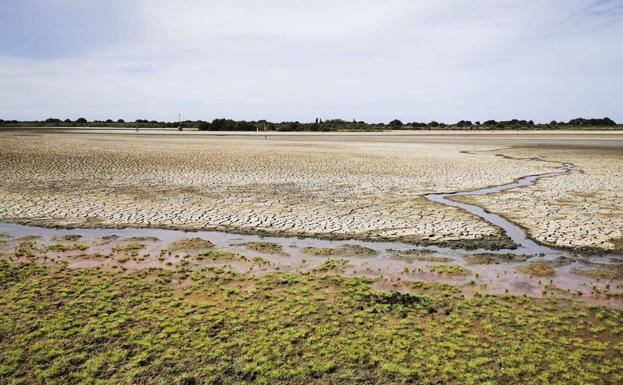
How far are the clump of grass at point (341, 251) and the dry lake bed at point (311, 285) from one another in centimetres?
8

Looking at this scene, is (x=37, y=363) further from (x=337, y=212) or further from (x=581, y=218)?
(x=581, y=218)

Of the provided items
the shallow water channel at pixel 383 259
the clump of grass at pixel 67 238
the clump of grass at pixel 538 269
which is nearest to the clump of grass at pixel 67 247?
the shallow water channel at pixel 383 259

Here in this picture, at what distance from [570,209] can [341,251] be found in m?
9.28

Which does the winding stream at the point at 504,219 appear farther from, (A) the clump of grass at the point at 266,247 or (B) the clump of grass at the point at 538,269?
(A) the clump of grass at the point at 266,247

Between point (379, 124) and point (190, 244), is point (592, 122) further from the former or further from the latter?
point (190, 244)

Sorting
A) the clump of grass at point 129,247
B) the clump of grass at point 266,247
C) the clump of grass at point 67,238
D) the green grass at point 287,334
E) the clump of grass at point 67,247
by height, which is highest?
the clump of grass at point 67,238

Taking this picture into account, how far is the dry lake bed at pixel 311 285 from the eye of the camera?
5461mm

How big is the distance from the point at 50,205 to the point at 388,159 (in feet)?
72.5

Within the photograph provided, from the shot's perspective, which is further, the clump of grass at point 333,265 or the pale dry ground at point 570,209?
the pale dry ground at point 570,209

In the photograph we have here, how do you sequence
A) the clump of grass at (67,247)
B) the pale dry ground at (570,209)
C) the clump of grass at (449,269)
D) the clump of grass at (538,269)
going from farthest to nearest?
the pale dry ground at (570,209), the clump of grass at (67,247), the clump of grass at (449,269), the clump of grass at (538,269)

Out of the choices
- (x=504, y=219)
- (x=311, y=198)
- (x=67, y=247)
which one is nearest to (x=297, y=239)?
(x=311, y=198)

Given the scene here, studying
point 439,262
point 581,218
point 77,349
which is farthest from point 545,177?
point 77,349

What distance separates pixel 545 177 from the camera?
22.4 meters

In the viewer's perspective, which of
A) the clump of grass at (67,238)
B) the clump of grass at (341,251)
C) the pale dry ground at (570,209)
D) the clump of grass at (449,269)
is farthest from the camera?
the pale dry ground at (570,209)
